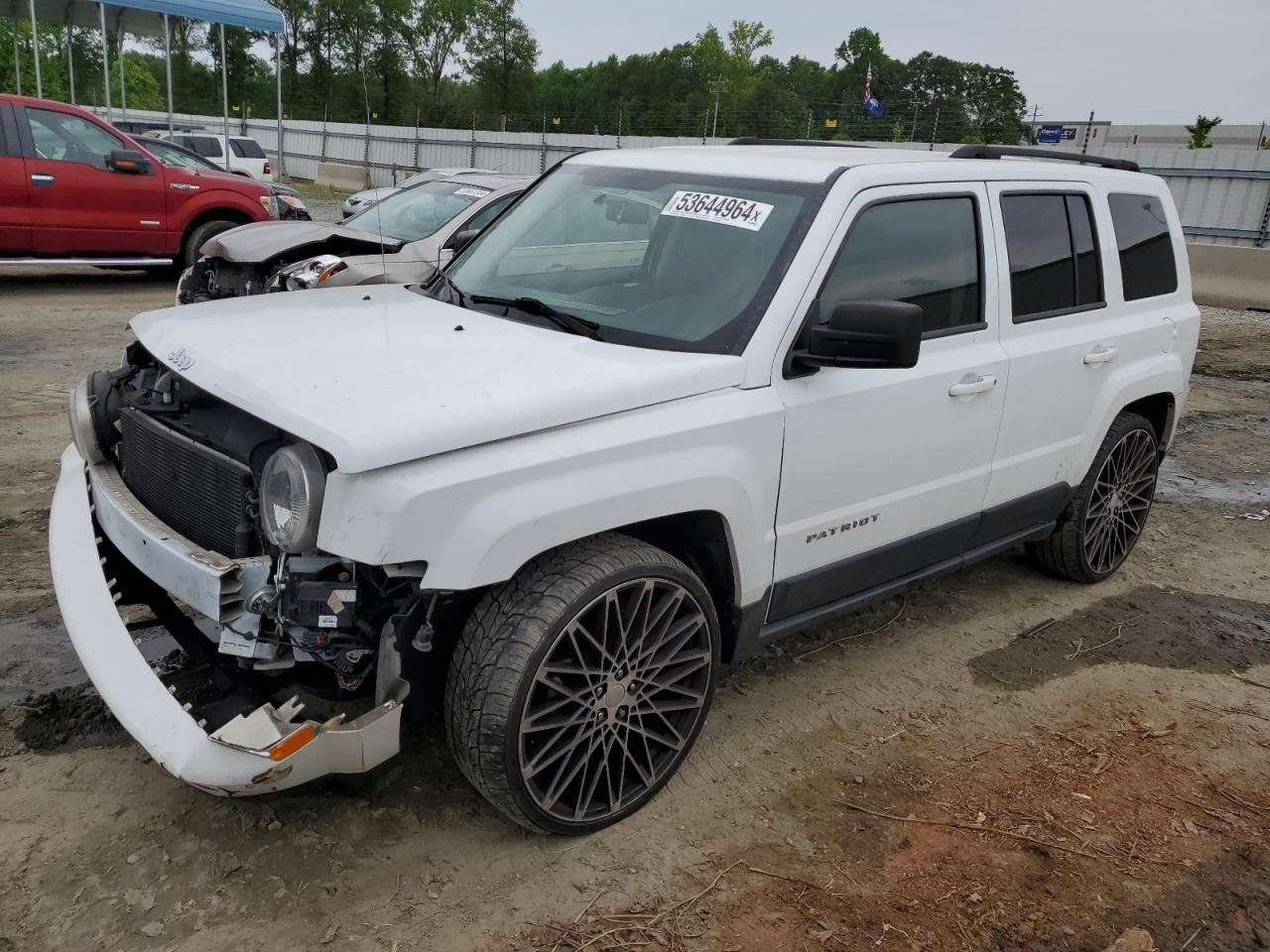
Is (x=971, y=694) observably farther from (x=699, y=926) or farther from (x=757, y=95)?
(x=757, y=95)

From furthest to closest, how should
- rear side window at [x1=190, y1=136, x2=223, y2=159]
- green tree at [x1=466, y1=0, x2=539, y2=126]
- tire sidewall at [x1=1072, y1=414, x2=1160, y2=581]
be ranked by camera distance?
green tree at [x1=466, y1=0, x2=539, y2=126]
rear side window at [x1=190, y1=136, x2=223, y2=159]
tire sidewall at [x1=1072, y1=414, x2=1160, y2=581]

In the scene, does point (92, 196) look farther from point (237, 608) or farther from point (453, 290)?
point (237, 608)

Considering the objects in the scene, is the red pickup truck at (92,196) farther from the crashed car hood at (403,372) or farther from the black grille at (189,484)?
the black grille at (189,484)

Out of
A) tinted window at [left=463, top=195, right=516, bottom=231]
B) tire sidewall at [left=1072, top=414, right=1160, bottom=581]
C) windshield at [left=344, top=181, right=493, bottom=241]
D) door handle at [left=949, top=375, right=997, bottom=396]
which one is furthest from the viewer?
windshield at [left=344, top=181, right=493, bottom=241]

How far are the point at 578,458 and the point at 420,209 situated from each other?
709 cm

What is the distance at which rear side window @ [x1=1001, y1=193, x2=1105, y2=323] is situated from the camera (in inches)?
160

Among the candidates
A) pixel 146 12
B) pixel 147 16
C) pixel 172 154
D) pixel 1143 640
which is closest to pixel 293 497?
pixel 1143 640

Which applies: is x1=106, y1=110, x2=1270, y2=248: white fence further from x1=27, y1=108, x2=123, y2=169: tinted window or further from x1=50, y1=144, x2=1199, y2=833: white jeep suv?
x1=50, y1=144, x2=1199, y2=833: white jeep suv

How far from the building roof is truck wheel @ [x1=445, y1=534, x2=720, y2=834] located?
60.2 feet

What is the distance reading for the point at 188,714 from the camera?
2.55 meters

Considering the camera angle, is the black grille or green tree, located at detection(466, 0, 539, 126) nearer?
the black grille

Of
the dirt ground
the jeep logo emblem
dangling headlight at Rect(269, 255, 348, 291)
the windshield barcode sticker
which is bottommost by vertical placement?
the dirt ground

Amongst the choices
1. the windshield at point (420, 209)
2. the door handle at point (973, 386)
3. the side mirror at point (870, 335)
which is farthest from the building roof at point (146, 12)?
the side mirror at point (870, 335)

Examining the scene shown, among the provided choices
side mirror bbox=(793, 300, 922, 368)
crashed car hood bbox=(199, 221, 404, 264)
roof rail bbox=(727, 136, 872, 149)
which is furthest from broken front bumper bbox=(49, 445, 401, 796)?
crashed car hood bbox=(199, 221, 404, 264)
